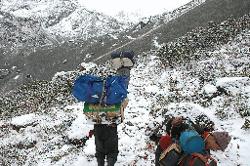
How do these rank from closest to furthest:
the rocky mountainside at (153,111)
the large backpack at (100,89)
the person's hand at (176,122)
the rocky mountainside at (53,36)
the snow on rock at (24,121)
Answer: the person's hand at (176,122) → the large backpack at (100,89) → the rocky mountainside at (153,111) → the snow on rock at (24,121) → the rocky mountainside at (53,36)

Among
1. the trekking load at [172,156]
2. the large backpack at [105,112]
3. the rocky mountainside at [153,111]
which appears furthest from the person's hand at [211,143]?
the rocky mountainside at [153,111]

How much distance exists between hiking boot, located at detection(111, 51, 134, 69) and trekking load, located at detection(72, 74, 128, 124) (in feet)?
3.60

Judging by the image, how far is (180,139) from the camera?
4.82 metres

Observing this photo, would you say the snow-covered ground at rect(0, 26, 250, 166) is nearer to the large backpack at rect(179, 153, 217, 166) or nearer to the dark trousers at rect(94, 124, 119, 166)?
the dark trousers at rect(94, 124, 119, 166)

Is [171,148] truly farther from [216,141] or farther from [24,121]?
[24,121]

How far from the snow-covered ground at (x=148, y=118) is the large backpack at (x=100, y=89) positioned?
259 cm

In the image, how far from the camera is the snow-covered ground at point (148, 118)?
9.30 m

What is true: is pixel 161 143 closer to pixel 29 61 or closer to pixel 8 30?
pixel 29 61

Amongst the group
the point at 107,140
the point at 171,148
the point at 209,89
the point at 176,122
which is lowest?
the point at 107,140

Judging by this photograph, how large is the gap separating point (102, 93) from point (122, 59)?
140 centimetres

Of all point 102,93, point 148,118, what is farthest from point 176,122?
point 148,118

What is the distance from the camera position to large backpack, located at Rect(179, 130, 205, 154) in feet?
15.3

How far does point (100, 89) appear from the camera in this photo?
654 cm

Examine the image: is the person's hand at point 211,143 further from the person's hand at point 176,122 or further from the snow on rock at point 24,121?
the snow on rock at point 24,121
